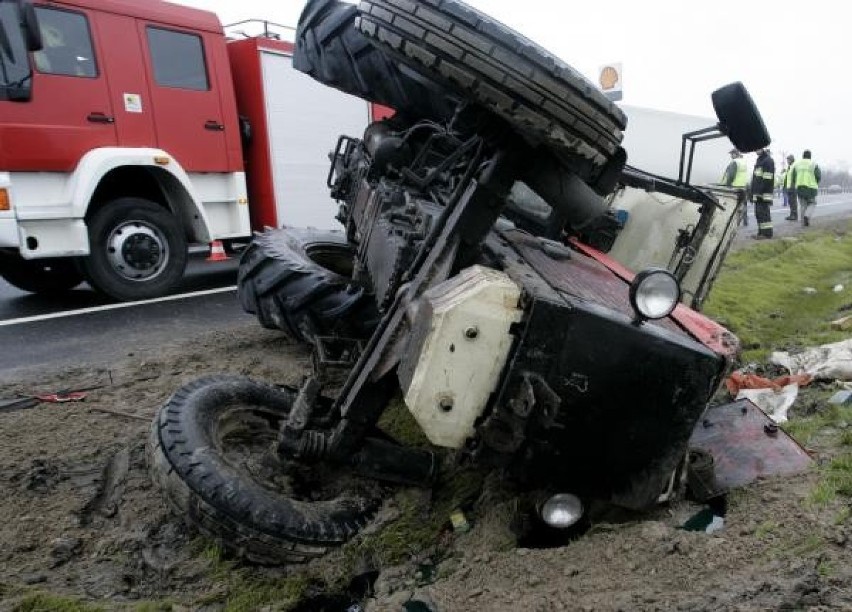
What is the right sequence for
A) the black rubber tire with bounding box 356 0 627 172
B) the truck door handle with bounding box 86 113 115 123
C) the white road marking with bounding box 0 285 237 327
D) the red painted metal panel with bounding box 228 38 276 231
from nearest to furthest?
the black rubber tire with bounding box 356 0 627 172 → the white road marking with bounding box 0 285 237 327 → the truck door handle with bounding box 86 113 115 123 → the red painted metal panel with bounding box 228 38 276 231

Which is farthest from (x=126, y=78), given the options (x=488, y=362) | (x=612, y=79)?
(x=612, y=79)

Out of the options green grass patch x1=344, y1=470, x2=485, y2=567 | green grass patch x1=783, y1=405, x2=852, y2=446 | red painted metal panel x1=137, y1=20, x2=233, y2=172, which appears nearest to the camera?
green grass patch x1=344, y1=470, x2=485, y2=567

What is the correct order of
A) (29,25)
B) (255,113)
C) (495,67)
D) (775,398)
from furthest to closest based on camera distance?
(255,113) → (29,25) → (775,398) → (495,67)

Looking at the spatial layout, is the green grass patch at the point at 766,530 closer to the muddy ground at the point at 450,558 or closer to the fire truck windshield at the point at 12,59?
the muddy ground at the point at 450,558

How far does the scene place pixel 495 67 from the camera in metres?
1.65

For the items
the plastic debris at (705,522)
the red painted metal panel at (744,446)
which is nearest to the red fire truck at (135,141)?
the red painted metal panel at (744,446)

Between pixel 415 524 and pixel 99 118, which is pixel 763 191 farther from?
pixel 415 524

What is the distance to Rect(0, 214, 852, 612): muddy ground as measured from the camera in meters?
1.68

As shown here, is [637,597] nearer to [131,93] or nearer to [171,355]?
[171,355]

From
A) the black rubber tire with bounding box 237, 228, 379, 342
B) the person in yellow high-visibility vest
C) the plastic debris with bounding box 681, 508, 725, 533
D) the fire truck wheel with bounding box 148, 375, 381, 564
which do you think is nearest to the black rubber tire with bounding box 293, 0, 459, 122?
the black rubber tire with bounding box 237, 228, 379, 342

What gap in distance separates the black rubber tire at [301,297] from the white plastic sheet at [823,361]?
2.56 meters

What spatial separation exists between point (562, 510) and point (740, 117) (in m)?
1.56

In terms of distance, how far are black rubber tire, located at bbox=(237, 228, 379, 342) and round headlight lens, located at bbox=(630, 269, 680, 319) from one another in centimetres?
211

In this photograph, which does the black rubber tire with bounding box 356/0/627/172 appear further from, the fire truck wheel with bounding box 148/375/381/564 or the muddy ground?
the fire truck wheel with bounding box 148/375/381/564
